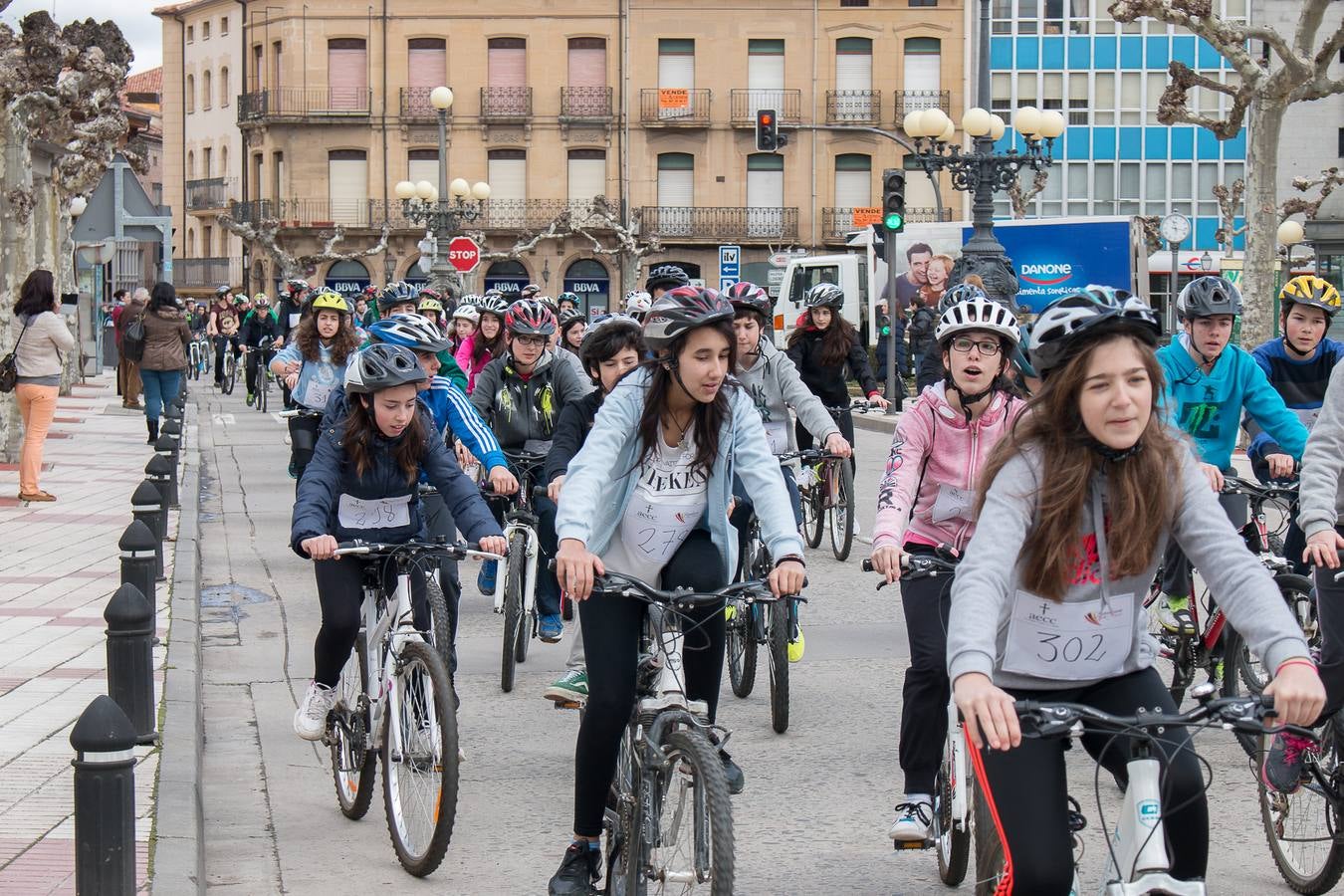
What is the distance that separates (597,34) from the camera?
61500mm

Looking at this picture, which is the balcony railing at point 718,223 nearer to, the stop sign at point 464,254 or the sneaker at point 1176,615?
the stop sign at point 464,254

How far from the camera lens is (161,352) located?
22.0 m

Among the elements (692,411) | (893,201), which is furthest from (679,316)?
(893,201)

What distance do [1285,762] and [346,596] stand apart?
117 inches

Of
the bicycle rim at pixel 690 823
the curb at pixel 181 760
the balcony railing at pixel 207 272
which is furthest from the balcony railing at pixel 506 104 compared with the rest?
the bicycle rim at pixel 690 823

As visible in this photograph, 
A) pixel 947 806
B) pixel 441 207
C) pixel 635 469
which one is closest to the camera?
pixel 635 469

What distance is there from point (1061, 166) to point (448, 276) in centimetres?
2971

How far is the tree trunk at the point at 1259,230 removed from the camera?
2583 centimetres

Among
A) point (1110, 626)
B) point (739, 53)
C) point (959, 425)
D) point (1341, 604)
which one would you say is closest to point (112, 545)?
point (959, 425)

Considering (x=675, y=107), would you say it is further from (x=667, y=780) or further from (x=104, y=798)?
(x=104, y=798)

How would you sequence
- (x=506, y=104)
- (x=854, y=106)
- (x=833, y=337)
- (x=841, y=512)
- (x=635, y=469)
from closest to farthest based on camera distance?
(x=635, y=469) < (x=833, y=337) < (x=841, y=512) < (x=854, y=106) < (x=506, y=104)

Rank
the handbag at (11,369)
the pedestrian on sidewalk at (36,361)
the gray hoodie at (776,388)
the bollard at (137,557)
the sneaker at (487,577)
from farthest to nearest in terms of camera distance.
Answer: the pedestrian on sidewalk at (36,361)
the handbag at (11,369)
the sneaker at (487,577)
the gray hoodie at (776,388)
the bollard at (137,557)

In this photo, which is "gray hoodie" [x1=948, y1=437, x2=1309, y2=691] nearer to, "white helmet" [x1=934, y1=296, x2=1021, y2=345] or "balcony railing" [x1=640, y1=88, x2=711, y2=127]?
"white helmet" [x1=934, y1=296, x2=1021, y2=345]

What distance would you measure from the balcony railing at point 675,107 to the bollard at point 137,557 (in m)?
53.3
